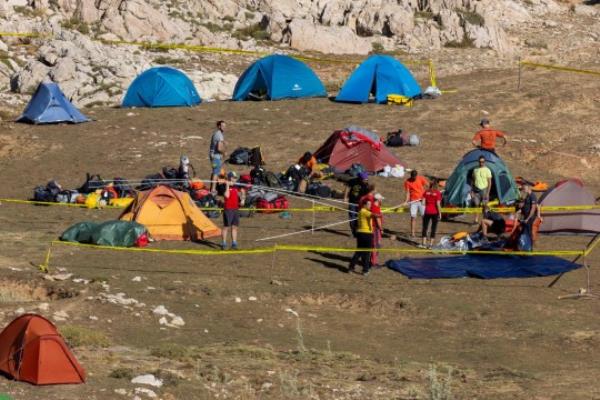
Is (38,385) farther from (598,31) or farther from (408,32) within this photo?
(598,31)

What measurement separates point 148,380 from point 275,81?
947 inches

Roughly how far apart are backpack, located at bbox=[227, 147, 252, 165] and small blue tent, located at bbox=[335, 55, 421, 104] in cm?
726

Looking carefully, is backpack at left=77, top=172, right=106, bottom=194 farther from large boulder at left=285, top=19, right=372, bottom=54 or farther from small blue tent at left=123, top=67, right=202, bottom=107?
large boulder at left=285, top=19, right=372, bottom=54

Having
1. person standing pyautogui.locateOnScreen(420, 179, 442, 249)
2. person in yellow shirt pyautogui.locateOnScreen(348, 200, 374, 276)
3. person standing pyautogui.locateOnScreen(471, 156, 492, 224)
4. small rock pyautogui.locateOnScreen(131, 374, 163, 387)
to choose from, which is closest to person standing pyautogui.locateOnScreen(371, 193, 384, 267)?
person in yellow shirt pyautogui.locateOnScreen(348, 200, 374, 276)

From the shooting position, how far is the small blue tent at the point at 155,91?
3712 cm

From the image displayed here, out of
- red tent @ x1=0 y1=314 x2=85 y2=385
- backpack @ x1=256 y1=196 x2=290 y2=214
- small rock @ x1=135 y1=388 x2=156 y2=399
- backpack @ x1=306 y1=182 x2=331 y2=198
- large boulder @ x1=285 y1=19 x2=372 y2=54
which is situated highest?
large boulder @ x1=285 y1=19 x2=372 y2=54

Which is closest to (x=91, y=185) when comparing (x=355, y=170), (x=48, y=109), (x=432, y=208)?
(x=355, y=170)

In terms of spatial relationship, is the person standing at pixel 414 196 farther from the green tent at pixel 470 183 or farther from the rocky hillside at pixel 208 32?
the rocky hillside at pixel 208 32

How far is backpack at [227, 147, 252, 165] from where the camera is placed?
100ft

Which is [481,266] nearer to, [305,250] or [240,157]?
[305,250]

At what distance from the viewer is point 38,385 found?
1422cm

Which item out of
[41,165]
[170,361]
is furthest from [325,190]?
[170,361]

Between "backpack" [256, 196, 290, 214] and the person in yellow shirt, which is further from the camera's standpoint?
"backpack" [256, 196, 290, 214]

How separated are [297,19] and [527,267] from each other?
86.0 ft
